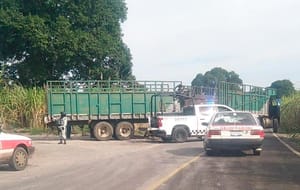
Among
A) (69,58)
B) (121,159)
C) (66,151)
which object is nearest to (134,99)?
(66,151)

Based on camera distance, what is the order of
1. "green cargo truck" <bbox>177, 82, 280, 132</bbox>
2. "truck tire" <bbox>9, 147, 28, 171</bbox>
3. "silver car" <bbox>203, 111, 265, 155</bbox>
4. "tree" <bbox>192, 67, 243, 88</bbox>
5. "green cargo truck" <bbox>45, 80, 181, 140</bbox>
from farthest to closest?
"tree" <bbox>192, 67, 243, 88</bbox>
"green cargo truck" <bbox>177, 82, 280, 132</bbox>
"green cargo truck" <bbox>45, 80, 181, 140</bbox>
"silver car" <bbox>203, 111, 265, 155</bbox>
"truck tire" <bbox>9, 147, 28, 171</bbox>

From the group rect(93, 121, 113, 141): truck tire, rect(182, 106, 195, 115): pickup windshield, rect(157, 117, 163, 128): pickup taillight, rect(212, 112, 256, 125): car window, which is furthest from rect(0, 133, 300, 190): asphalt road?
rect(93, 121, 113, 141): truck tire

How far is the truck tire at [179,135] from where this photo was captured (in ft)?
86.8

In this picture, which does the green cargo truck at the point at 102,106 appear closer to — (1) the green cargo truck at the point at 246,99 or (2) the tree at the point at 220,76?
(1) the green cargo truck at the point at 246,99

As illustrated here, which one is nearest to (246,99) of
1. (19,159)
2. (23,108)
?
(23,108)

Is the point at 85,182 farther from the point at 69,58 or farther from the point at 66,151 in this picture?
the point at 69,58

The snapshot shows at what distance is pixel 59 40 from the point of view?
1735 inches

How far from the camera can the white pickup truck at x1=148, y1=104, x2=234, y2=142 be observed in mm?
26422

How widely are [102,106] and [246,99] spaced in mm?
8930

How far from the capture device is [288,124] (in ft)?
108

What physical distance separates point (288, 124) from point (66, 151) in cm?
1576

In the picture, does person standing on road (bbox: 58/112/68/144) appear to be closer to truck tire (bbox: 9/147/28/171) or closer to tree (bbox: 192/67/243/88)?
truck tire (bbox: 9/147/28/171)

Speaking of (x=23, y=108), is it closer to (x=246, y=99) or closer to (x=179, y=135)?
(x=179, y=135)

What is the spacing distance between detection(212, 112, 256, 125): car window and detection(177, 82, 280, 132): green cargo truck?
13.7 metres
